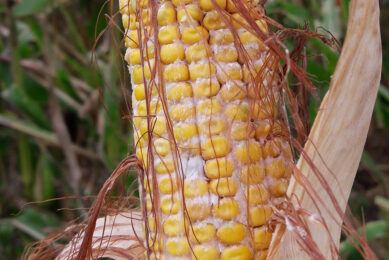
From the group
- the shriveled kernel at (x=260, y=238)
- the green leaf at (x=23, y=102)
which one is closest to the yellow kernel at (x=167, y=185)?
the shriveled kernel at (x=260, y=238)

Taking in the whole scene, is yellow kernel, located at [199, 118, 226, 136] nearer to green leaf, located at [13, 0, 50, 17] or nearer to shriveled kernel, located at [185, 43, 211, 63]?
shriveled kernel, located at [185, 43, 211, 63]

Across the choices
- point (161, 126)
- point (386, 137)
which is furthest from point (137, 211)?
point (386, 137)

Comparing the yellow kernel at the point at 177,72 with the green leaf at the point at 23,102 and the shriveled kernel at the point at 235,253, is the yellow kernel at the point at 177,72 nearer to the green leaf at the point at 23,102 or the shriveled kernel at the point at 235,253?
the shriveled kernel at the point at 235,253

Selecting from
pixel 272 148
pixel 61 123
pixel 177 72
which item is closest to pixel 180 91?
pixel 177 72

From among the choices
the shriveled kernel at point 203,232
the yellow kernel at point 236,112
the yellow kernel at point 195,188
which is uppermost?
the yellow kernel at point 236,112

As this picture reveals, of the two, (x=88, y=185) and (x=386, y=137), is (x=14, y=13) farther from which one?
(x=386, y=137)

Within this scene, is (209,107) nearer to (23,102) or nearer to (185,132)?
(185,132)

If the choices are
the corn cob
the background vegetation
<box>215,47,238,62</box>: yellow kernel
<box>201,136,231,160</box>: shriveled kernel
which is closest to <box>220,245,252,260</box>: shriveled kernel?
the corn cob
